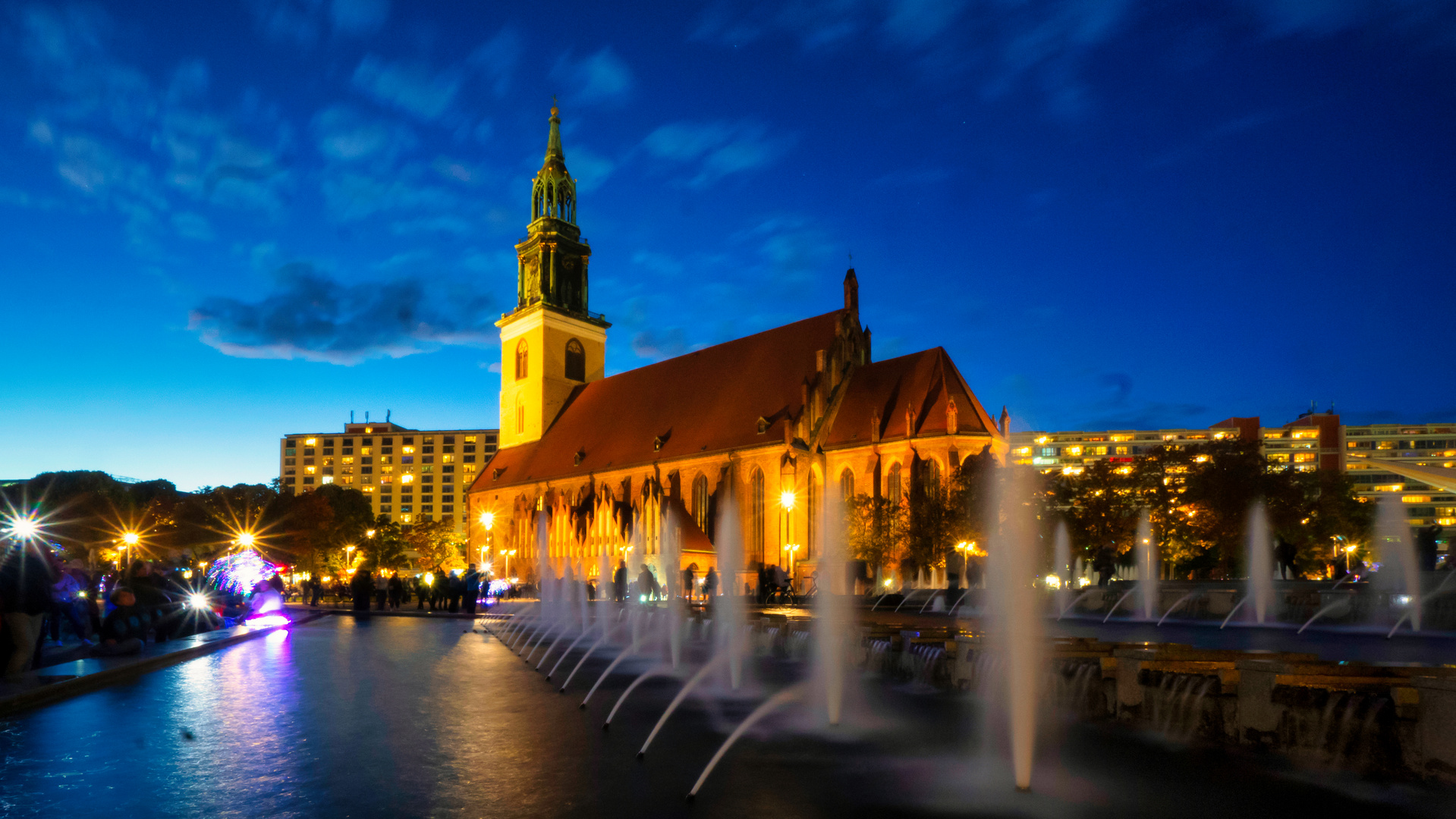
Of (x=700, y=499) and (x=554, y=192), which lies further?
(x=554, y=192)

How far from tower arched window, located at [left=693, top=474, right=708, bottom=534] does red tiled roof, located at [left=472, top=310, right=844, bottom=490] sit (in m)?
1.98

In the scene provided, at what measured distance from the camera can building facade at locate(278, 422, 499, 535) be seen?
184 m

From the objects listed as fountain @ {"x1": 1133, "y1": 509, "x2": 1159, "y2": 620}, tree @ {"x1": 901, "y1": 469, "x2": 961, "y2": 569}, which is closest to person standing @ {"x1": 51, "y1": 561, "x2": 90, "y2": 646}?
tree @ {"x1": 901, "y1": 469, "x2": 961, "y2": 569}

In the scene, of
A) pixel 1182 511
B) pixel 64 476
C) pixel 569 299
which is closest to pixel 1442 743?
pixel 1182 511

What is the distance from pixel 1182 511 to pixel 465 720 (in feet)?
151

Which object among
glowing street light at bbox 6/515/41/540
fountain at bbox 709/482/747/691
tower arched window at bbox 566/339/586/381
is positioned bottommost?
fountain at bbox 709/482/747/691

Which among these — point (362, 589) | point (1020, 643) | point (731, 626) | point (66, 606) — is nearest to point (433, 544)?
point (362, 589)

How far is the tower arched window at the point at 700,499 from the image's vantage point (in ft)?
200

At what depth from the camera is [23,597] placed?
1240 centimetres

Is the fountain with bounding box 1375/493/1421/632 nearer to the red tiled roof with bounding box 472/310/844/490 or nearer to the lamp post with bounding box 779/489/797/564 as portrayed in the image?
the lamp post with bounding box 779/489/797/564

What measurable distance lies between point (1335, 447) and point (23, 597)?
149896 millimetres

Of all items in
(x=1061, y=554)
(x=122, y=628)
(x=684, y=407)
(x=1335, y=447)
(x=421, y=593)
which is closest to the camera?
(x=122, y=628)

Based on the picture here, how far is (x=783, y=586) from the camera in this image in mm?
40938

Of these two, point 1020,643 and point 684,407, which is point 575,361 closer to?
point 684,407
